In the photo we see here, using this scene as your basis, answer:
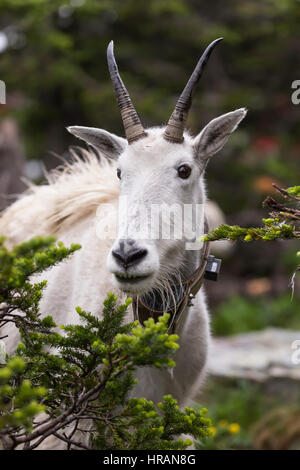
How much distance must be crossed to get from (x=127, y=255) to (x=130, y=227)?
0.23m

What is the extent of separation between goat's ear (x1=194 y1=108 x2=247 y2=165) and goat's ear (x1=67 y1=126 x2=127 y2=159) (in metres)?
0.54

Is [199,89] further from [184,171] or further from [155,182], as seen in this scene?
[155,182]

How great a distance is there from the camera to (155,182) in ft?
11.6

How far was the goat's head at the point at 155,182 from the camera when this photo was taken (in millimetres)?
3187

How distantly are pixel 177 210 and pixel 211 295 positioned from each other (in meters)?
9.62

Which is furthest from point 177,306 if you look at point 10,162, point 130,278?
point 10,162

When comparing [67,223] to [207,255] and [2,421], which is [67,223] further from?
[2,421]

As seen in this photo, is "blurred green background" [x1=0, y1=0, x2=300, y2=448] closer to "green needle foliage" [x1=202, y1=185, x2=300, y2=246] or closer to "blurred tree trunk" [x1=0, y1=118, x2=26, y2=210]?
"blurred tree trunk" [x1=0, y1=118, x2=26, y2=210]

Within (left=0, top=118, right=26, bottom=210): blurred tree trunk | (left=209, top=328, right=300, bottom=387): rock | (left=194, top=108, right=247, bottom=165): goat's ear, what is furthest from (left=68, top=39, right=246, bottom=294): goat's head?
(left=0, top=118, right=26, bottom=210): blurred tree trunk

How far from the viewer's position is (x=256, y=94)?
1293 centimetres

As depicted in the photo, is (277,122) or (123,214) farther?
(277,122)

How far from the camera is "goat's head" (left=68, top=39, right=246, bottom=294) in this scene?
319 cm

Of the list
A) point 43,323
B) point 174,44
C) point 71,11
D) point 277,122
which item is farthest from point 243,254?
point 43,323
